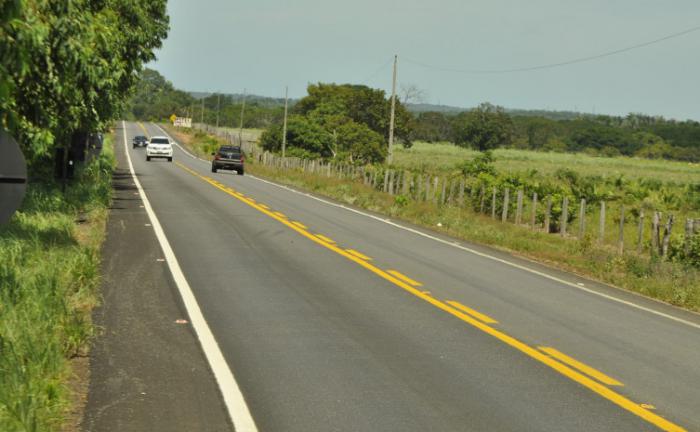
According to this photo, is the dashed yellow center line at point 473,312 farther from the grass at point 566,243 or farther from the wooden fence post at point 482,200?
the wooden fence post at point 482,200

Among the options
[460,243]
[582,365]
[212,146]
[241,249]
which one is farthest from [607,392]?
[212,146]

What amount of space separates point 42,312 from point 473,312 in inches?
204

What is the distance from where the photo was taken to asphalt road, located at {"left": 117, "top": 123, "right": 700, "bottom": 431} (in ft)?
22.8

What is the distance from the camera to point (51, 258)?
1226 centimetres

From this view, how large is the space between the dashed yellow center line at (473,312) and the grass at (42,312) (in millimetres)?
4465

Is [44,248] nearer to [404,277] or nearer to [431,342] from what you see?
[404,277]

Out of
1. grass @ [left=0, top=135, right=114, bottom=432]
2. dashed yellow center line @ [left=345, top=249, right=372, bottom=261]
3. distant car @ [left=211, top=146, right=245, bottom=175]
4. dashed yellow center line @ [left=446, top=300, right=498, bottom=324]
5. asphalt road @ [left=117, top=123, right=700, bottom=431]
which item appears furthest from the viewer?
distant car @ [left=211, top=146, right=245, bottom=175]

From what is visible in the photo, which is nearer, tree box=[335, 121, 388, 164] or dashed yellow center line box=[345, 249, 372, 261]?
dashed yellow center line box=[345, 249, 372, 261]

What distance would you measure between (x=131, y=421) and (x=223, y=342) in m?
2.62

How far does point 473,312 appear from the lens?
445 inches

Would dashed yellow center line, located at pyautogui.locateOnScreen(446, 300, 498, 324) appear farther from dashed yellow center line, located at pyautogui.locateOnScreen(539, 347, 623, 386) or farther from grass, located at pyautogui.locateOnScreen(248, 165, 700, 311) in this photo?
grass, located at pyautogui.locateOnScreen(248, 165, 700, 311)

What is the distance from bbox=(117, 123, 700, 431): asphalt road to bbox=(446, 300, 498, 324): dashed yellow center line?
0.05 m

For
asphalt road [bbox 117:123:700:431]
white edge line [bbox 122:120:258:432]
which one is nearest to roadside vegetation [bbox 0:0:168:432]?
white edge line [bbox 122:120:258:432]

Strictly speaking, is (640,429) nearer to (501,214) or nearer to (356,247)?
(356,247)
